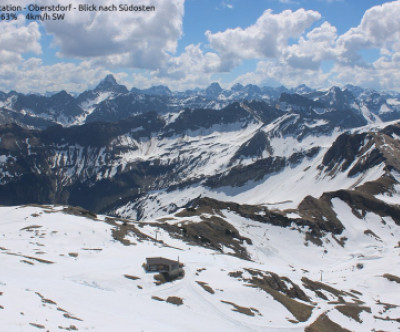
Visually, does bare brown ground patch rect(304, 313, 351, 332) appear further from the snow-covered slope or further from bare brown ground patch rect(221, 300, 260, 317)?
bare brown ground patch rect(221, 300, 260, 317)

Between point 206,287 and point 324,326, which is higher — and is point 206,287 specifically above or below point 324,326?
above

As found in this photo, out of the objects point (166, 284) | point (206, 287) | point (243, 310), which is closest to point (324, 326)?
point (243, 310)

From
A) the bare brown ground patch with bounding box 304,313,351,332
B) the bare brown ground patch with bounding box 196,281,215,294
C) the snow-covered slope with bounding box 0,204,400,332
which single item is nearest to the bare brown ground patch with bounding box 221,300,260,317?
the snow-covered slope with bounding box 0,204,400,332

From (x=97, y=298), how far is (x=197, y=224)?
8944 centimetres

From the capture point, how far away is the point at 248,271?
8019cm

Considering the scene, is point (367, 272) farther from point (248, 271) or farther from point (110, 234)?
point (110, 234)

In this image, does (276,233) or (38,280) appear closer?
(38,280)

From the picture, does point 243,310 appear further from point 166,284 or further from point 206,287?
point 166,284

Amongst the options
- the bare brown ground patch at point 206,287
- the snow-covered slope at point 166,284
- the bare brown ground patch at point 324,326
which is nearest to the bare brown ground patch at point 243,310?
the snow-covered slope at point 166,284

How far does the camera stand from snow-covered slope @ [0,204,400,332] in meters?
42.1

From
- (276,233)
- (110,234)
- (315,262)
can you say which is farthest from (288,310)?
(276,233)

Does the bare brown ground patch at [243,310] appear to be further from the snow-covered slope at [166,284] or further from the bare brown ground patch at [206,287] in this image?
the bare brown ground patch at [206,287]

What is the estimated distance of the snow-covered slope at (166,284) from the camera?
138ft

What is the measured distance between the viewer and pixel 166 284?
2468 inches
